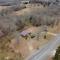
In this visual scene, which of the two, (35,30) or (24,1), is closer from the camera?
(35,30)

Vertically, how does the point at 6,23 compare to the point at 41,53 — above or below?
above

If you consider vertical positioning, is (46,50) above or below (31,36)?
below

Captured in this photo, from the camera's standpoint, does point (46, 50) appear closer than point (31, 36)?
Yes

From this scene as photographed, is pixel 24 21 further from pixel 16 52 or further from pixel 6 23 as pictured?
pixel 16 52

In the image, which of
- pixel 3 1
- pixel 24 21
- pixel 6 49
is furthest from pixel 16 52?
pixel 3 1

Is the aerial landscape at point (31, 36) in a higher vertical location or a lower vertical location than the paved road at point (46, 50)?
higher

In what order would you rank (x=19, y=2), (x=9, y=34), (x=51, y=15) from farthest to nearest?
(x=19, y=2) → (x=51, y=15) → (x=9, y=34)
